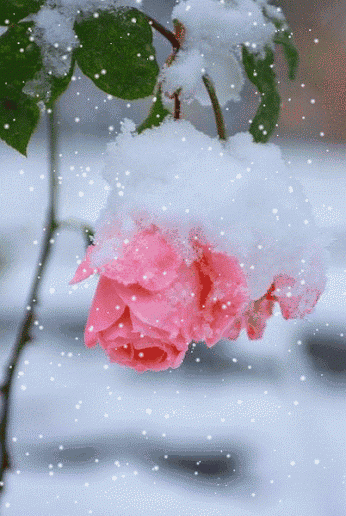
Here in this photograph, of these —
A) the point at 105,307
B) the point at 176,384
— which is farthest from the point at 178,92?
the point at 176,384

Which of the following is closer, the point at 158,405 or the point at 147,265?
the point at 147,265

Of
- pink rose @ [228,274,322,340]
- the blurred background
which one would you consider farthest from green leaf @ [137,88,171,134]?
the blurred background

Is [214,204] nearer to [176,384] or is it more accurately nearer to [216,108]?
[216,108]

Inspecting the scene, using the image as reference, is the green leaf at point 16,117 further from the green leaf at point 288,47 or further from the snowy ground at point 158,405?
the snowy ground at point 158,405

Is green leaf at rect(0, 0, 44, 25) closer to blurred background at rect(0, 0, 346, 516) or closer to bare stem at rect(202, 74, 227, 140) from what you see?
bare stem at rect(202, 74, 227, 140)

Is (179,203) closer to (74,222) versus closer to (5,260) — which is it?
(74,222)

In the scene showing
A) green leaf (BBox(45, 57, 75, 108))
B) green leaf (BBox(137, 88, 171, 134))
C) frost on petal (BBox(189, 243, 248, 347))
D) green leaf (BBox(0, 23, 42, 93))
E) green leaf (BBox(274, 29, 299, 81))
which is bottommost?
frost on petal (BBox(189, 243, 248, 347))

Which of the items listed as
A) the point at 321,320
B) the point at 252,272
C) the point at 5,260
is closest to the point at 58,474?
the point at 5,260
